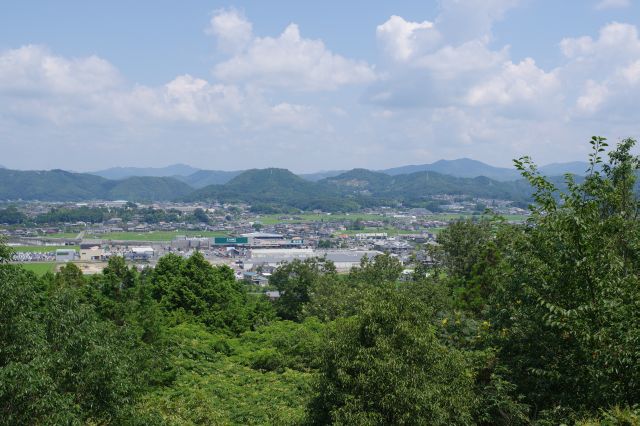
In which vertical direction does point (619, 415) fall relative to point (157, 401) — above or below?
above

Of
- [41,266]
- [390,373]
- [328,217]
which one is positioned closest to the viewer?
[390,373]

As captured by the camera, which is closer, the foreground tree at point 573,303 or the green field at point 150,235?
the foreground tree at point 573,303

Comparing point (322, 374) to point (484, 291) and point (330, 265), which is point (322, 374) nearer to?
point (484, 291)

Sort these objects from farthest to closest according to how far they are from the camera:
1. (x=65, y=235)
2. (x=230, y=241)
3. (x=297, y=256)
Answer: (x=65, y=235), (x=230, y=241), (x=297, y=256)

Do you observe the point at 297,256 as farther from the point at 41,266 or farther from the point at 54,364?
the point at 54,364

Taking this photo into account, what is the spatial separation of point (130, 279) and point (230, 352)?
6.12 meters

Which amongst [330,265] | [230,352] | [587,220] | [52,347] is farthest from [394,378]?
[330,265]

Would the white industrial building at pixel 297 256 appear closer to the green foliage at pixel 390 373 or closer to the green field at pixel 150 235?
the green field at pixel 150 235

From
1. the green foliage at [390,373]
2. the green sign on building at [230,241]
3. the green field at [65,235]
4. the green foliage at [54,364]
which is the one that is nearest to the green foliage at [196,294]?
the green foliage at [54,364]

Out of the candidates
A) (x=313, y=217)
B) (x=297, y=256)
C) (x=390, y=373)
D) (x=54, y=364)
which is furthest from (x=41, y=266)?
(x=313, y=217)

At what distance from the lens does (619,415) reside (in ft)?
18.8

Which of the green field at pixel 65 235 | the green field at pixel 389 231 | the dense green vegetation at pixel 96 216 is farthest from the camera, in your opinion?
the dense green vegetation at pixel 96 216

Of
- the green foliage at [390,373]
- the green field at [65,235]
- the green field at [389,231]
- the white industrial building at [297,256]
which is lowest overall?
the white industrial building at [297,256]

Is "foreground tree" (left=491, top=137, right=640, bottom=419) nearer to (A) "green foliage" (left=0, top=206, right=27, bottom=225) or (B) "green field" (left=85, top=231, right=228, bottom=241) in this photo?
(B) "green field" (left=85, top=231, right=228, bottom=241)
